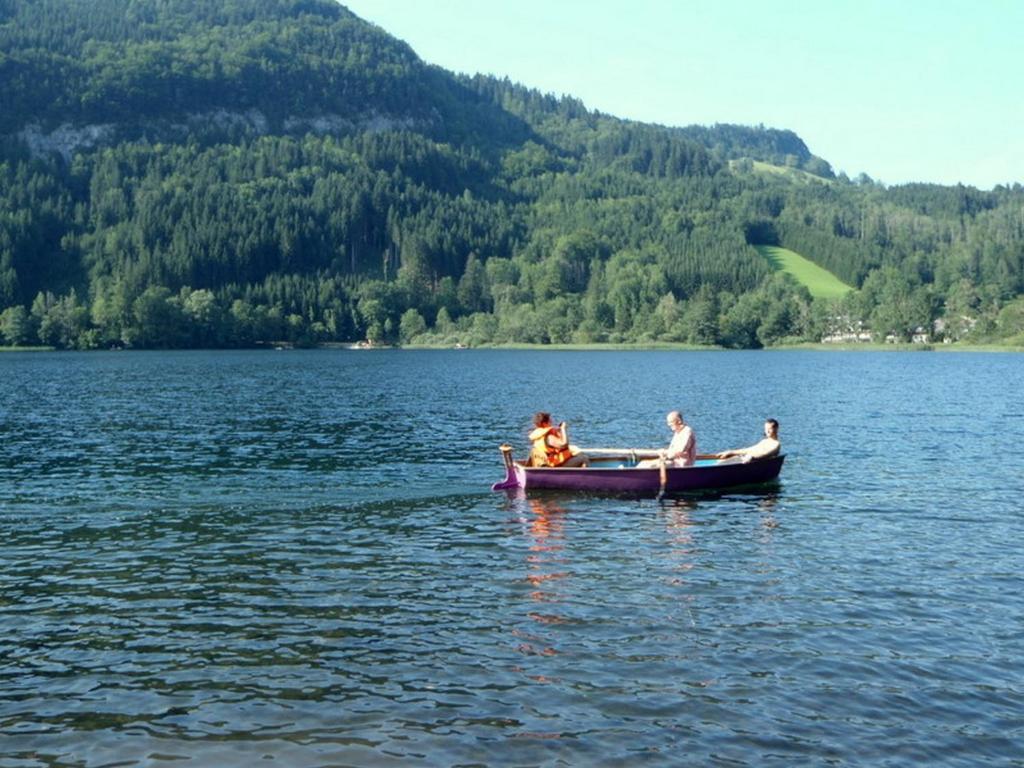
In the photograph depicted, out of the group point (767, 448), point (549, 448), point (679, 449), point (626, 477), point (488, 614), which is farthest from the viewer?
point (767, 448)

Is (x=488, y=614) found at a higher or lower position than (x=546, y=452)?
lower

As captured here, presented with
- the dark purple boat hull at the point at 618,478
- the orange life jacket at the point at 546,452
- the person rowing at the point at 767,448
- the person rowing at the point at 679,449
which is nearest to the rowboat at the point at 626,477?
the dark purple boat hull at the point at 618,478

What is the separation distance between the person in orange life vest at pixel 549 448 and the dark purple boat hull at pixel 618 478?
31.2 inches

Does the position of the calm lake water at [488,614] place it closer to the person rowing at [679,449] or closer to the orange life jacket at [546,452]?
the person rowing at [679,449]

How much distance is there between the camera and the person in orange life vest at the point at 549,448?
137 feet

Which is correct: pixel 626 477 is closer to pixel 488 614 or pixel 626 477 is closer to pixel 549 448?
pixel 549 448

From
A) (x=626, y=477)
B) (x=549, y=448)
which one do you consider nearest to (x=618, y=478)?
(x=626, y=477)

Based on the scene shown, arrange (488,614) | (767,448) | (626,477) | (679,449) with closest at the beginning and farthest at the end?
1. (488,614)
2. (626,477)
3. (679,449)
4. (767,448)

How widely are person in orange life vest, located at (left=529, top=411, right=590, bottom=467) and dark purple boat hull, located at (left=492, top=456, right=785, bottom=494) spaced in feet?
2.60

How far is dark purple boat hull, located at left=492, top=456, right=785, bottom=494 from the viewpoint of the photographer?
4097 cm

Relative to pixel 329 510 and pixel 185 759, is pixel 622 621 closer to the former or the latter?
pixel 185 759

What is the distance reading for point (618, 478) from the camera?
135 feet

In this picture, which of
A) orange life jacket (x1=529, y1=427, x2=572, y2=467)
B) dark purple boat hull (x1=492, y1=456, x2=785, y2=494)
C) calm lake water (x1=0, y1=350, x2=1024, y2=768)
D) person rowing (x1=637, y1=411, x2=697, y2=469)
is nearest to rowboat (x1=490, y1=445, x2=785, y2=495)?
dark purple boat hull (x1=492, y1=456, x2=785, y2=494)

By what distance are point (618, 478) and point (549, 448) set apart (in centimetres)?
310
